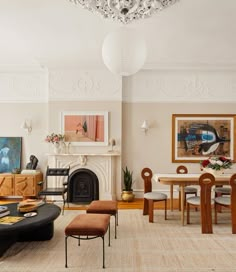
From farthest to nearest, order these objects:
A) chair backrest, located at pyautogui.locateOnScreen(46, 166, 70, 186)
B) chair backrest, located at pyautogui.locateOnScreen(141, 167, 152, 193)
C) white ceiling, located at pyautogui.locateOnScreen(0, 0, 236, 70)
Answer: chair backrest, located at pyautogui.locateOnScreen(46, 166, 70, 186) < chair backrest, located at pyautogui.locateOnScreen(141, 167, 152, 193) < white ceiling, located at pyautogui.locateOnScreen(0, 0, 236, 70)

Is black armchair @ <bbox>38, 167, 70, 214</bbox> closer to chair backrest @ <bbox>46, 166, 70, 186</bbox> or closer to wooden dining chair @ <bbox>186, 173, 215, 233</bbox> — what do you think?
chair backrest @ <bbox>46, 166, 70, 186</bbox>

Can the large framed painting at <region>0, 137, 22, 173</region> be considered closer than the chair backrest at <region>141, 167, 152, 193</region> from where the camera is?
No

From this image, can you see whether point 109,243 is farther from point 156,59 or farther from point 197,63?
point 197,63

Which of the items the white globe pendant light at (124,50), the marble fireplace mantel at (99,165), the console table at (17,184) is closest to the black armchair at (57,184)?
the marble fireplace mantel at (99,165)

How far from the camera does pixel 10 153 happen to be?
702 cm

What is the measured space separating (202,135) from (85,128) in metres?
2.70

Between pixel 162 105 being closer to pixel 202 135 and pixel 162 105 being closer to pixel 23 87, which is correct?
pixel 202 135

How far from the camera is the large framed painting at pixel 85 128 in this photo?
6.85m

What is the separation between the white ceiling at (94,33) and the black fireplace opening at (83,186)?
2.43 meters

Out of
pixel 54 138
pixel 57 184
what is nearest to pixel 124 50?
pixel 54 138

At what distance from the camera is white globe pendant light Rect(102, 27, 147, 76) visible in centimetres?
286

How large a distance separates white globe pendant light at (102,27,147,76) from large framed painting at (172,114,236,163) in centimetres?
419

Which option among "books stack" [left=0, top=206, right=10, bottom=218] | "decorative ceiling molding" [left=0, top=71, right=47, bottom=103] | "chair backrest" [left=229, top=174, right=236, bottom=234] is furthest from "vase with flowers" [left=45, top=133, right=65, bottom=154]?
"chair backrest" [left=229, top=174, right=236, bottom=234]

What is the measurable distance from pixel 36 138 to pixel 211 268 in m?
5.04
